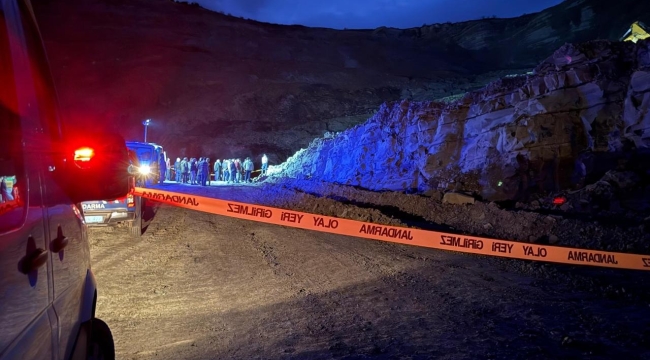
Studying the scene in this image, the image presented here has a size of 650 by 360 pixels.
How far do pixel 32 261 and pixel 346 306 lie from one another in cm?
485

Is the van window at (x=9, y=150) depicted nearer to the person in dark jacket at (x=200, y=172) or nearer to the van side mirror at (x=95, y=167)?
the van side mirror at (x=95, y=167)

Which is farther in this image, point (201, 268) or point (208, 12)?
point (208, 12)

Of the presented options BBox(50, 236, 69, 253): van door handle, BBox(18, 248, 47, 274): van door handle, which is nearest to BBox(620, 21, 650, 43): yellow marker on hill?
BBox(50, 236, 69, 253): van door handle

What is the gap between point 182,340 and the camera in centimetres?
539

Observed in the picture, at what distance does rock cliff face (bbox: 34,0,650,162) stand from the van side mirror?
40.3 m

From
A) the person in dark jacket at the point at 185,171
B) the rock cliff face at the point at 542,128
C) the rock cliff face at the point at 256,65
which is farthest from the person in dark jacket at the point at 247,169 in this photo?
the rock cliff face at the point at 542,128

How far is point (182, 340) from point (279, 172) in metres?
29.3

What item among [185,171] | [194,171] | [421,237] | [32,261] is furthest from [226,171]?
[32,261]

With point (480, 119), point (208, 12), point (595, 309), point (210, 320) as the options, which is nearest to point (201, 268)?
point (210, 320)

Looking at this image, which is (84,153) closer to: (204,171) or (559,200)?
(559,200)

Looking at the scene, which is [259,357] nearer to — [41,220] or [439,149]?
[41,220]

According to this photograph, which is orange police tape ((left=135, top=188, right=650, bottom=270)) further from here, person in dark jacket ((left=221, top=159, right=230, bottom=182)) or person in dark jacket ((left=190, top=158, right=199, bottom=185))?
person in dark jacket ((left=221, top=159, right=230, bottom=182))

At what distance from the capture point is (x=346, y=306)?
6.28 m

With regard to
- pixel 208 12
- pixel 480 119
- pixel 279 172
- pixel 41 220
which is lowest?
pixel 279 172
